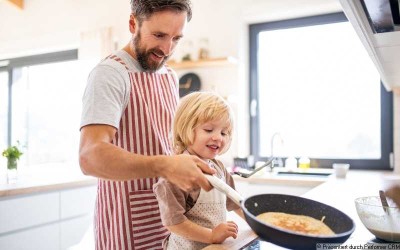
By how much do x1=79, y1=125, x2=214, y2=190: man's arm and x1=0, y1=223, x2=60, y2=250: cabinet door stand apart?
1629mm

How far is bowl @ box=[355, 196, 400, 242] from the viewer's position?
0.96 metres

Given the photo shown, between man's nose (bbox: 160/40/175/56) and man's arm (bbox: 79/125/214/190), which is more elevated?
man's nose (bbox: 160/40/175/56)

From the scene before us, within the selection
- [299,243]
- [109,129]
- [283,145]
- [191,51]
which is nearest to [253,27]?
[191,51]

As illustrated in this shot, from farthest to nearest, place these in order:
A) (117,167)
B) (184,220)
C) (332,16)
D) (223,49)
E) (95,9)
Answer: (95,9), (223,49), (332,16), (184,220), (117,167)

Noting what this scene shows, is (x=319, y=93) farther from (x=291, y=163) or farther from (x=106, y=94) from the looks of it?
(x=106, y=94)

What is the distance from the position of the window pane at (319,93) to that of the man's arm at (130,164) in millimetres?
2661

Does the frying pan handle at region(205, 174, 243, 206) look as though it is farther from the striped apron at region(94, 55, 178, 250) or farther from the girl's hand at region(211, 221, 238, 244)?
the striped apron at region(94, 55, 178, 250)

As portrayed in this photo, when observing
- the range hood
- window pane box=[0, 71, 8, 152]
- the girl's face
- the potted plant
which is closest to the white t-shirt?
the girl's face

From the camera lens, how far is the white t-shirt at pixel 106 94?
3.58 feet

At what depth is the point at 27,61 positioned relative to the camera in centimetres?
524

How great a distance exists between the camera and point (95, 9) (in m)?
4.41

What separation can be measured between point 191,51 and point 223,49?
0.34m

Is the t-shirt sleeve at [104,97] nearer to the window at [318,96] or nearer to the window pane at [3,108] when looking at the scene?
the window at [318,96]

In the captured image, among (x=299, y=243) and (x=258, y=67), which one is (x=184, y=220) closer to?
(x=299, y=243)
